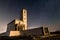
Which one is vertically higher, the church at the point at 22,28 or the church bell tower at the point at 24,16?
the church bell tower at the point at 24,16

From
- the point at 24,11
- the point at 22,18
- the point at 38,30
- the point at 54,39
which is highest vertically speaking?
the point at 24,11

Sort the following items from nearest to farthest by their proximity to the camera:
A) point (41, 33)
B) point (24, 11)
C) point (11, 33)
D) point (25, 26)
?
point (41, 33) → point (11, 33) → point (25, 26) → point (24, 11)

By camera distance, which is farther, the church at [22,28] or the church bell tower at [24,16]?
the church bell tower at [24,16]

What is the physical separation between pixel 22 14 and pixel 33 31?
864 centimetres

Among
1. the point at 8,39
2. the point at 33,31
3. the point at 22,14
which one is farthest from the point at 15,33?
the point at 8,39

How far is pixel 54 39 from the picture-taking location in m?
8.42

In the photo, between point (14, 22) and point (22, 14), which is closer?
point (14, 22)

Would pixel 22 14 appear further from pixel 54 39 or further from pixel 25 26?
pixel 54 39

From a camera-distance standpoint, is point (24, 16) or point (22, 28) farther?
point (24, 16)

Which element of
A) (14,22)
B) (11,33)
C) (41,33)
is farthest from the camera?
(14,22)

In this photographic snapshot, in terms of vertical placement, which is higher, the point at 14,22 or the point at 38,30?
the point at 14,22

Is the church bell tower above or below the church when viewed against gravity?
above

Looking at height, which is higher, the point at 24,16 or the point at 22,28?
the point at 24,16

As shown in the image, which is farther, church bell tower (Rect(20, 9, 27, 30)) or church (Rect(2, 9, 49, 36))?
church bell tower (Rect(20, 9, 27, 30))
